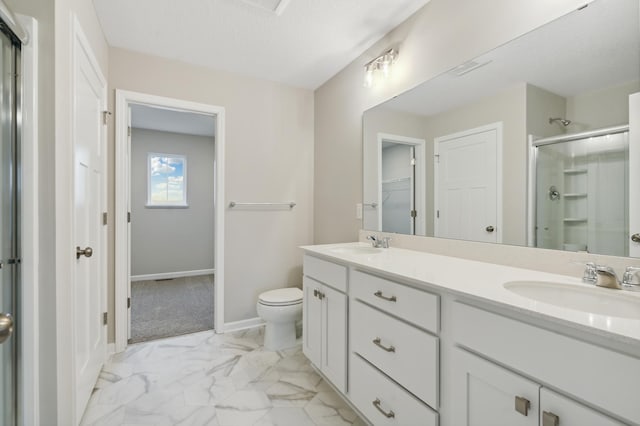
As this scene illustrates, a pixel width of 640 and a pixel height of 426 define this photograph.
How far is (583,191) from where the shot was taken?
1.13 m

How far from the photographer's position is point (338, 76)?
2.65 meters

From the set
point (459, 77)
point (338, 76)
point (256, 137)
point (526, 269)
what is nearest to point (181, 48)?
point (256, 137)

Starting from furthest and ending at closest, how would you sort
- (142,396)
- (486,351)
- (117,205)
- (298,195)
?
1. (298,195)
2. (117,205)
3. (142,396)
4. (486,351)

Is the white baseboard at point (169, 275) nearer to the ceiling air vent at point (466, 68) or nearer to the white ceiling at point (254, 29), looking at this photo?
the white ceiling at point (254, 29)

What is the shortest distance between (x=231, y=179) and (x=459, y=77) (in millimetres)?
1930

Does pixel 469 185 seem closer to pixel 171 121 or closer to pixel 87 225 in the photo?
pixel 87 225

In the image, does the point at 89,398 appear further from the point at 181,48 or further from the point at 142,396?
the point at 181,48

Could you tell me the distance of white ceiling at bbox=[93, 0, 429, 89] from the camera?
1.80 metres

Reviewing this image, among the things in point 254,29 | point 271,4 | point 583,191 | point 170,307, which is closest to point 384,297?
point 583,191

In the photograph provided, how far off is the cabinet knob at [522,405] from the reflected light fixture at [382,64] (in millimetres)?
1923

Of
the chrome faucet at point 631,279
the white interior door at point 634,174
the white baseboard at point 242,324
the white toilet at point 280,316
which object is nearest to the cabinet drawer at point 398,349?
the chrome faucet at point 631,279

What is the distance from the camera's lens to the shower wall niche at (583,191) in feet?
3.45

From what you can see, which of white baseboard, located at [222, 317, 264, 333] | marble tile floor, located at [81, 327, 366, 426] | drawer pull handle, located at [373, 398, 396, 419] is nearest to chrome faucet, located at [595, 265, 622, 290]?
drawer pull handle, located at [373, 398, 396, 419]

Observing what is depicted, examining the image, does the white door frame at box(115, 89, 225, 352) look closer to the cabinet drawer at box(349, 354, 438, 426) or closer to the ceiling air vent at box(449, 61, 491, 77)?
the cabinet drawer at box(349, 354, 438, 426)
